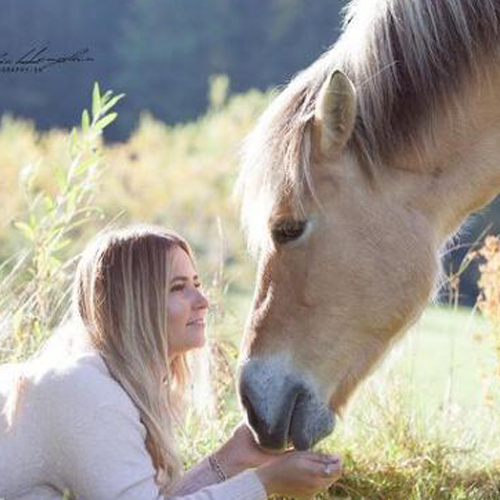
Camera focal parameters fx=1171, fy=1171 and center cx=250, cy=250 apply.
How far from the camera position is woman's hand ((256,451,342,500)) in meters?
3.02

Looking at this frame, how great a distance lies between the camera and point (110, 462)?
2.91 metres

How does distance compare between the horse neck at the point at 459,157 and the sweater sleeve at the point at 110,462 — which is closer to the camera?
the sweater sleeve at the point at 110,462

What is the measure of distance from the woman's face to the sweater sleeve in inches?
11.3

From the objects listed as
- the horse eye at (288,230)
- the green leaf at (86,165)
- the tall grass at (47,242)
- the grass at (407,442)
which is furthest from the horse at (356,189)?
the tall grass at (47,242)

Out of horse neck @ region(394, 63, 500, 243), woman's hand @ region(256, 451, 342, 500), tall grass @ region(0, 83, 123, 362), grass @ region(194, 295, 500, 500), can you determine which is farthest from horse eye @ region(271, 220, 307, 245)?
tall grass @ region(0, 83, 123, 362)

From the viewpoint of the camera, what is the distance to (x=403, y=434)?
Result: 4.45 meters

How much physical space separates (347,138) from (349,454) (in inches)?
60.8

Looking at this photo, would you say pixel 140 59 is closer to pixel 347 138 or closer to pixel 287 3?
pixel 287 3

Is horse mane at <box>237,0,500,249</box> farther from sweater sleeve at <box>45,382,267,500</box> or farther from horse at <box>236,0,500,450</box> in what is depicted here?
sweater sleeve at <box>45,382,267,500</box>

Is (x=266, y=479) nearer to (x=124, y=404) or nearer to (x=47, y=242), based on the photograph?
(x=124, y=404)

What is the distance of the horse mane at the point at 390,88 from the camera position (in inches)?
123

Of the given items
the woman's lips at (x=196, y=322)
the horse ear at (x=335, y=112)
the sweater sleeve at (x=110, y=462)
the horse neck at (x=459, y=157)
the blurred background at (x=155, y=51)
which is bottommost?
the sweater sleeve at (x=110, y=462)

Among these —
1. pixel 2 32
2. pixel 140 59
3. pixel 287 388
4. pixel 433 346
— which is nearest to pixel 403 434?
pixel 287 388

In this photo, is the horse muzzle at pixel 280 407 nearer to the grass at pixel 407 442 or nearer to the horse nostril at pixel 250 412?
the horse nostril at pixel 250 412
